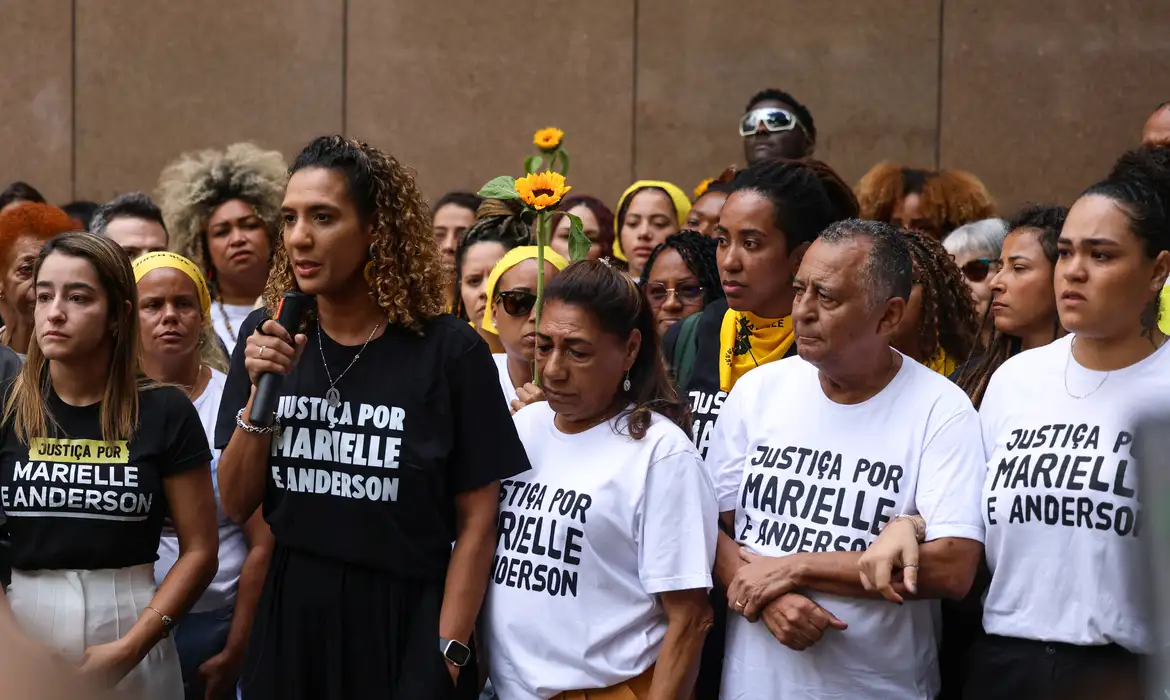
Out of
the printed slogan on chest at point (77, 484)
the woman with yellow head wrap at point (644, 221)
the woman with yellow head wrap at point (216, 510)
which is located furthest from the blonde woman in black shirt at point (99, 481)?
the woman with yellow head wrap at point (644, 221)

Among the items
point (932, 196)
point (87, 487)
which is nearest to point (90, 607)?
point (87, 487)

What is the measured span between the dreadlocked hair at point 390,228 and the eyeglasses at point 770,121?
3.65 metres

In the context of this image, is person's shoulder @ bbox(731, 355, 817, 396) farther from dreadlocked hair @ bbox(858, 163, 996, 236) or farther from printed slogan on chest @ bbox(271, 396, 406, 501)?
dreadlocked hair @ bbox(858, 163, 996, 236)

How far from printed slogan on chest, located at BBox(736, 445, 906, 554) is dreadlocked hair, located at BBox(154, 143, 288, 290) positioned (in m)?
3.48

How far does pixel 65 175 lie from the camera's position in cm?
952

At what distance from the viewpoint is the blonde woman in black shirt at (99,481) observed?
4113 mm

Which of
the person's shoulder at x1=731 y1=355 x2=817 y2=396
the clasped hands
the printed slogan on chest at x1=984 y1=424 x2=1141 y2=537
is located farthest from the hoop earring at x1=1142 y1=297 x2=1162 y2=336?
the clasped hands

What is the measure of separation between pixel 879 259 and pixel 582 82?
5.48 meters

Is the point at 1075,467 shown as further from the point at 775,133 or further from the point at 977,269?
the point at 775,133

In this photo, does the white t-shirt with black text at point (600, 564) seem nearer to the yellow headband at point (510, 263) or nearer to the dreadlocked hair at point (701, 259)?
the yellow headband at point (510, 263)

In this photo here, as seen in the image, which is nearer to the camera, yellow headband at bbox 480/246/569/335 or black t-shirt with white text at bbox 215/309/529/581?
black t-shirt with white text at bbox 215/309/529/581

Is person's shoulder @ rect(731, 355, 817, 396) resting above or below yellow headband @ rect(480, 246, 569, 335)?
below

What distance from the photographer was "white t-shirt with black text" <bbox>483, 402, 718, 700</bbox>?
3.84m

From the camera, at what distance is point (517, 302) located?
508 cm
